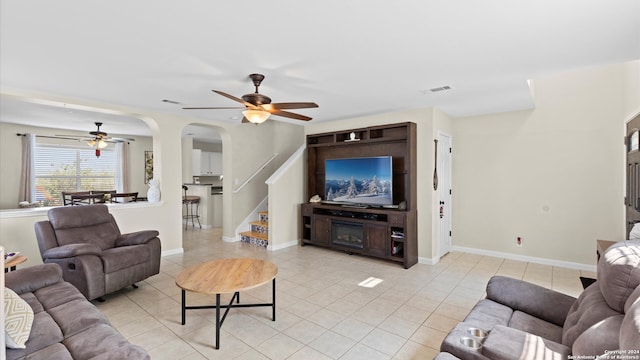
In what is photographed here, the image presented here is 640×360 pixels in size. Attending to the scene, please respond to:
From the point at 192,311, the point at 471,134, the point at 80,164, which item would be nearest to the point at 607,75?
the point at 471,134

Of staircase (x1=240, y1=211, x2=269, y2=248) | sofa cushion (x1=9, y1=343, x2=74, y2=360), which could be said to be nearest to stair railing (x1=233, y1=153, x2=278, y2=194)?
staircase (x1=240, y1=211, x2=269, y2=248)

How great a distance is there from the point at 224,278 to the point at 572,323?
2437 mm

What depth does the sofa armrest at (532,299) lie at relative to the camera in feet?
6.55

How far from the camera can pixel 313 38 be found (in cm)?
232

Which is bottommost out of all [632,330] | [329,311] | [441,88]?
[329,311]

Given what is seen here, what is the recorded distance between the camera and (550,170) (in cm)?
458

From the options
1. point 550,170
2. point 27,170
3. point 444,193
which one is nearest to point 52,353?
point 444,193

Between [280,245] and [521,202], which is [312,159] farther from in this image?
[521,202]

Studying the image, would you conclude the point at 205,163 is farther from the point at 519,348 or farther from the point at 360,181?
the point at 519,348

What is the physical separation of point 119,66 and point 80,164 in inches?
247

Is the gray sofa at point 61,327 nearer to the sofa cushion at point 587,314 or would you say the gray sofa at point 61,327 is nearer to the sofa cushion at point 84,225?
the sofa cushion at point 84,225

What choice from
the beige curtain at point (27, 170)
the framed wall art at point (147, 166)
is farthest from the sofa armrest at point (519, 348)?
the framed wall art at point (147, 166)

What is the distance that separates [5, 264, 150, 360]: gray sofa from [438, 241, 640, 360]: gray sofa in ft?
5.63

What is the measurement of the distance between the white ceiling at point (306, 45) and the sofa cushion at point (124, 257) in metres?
1.91
